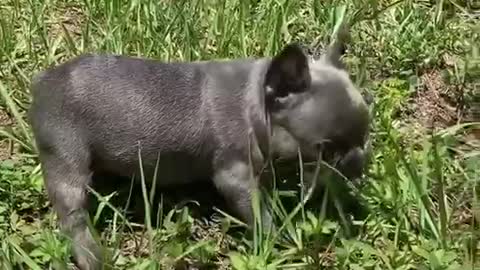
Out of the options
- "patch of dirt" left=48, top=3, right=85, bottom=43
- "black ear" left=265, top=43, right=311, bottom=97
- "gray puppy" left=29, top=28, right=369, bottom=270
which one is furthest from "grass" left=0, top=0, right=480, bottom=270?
"black ear" left=265, top=43, right=311, bottom=97

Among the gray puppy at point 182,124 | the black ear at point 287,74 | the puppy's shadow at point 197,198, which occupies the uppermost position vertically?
the black ear at point 287,74

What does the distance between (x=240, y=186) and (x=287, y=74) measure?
37 centimetres

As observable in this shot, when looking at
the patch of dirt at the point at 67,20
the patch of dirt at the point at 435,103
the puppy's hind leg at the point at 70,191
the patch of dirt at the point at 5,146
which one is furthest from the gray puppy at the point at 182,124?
the patch of dirt at the point at 67,20

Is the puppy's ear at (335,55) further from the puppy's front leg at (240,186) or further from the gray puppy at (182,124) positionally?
the puppy's front leg at (240,186)

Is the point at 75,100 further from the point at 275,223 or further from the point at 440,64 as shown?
the point at 440,64

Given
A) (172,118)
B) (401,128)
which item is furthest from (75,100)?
(401,128)

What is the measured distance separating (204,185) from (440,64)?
3.92 feet

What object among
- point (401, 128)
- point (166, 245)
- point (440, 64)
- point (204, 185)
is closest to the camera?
point (166, 245)

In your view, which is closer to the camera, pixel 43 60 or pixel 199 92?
pixel 199 92

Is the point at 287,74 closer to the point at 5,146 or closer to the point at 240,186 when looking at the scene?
the point at 240,186

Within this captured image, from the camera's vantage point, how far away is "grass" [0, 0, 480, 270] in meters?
3.18

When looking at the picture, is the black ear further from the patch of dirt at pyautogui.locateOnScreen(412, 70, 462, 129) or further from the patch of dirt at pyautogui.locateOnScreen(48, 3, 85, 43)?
the patch of dirt at pyautogui.locateOnScreen(48, 3, 85, 43)

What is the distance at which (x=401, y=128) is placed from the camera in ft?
12.8

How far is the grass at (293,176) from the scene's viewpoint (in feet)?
10.4
